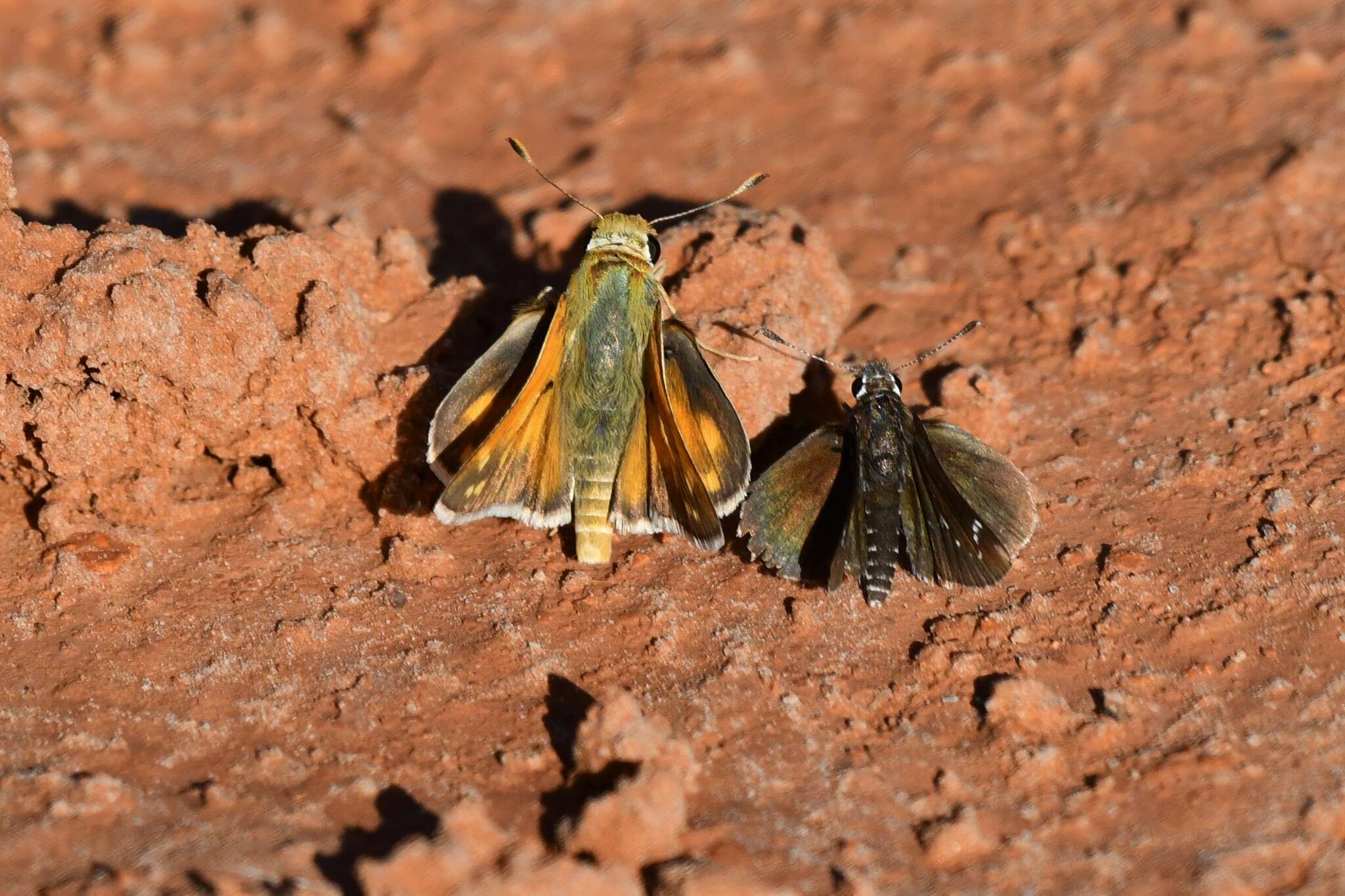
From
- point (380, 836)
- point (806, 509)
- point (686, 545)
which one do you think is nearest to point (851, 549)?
point (806, 509)

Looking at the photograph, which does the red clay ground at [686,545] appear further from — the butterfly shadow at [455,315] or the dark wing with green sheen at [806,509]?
the dark wing with green sheen at [806,509]

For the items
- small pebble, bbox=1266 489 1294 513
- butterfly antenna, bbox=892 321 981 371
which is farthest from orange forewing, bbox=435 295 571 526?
small pebble, bbox=1266 489 1294 513

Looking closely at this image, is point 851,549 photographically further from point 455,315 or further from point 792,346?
point 455,315

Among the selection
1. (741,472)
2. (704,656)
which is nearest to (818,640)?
(704,656)

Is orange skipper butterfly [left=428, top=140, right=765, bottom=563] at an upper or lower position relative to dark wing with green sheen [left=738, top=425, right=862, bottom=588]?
upper

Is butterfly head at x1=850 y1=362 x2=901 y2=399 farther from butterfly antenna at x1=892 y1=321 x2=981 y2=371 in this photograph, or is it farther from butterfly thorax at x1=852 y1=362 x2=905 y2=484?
butterfly antenna at x1=892 y1=321 x2=981 y2=371

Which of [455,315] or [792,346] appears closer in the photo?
[792,346]
